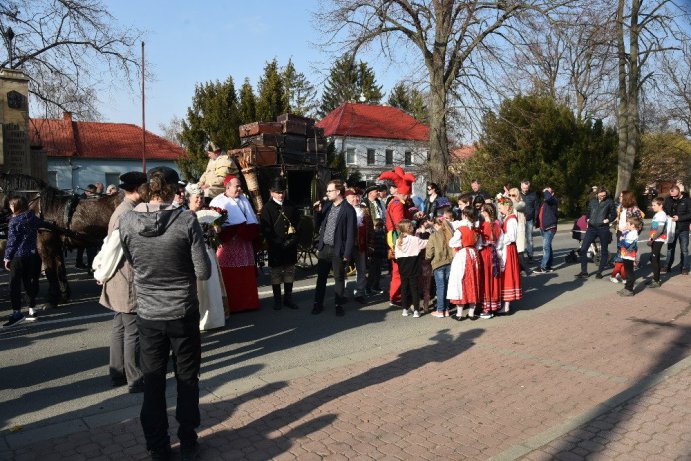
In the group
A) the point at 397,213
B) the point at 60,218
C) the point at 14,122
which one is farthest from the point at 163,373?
the point at 14,122

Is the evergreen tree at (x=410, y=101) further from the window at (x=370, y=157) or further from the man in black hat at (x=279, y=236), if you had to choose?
the man in black hat at (x=279, y=236)

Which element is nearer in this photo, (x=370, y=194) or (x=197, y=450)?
(x=197, y=450)

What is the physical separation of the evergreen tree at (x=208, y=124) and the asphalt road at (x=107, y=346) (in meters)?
15.0

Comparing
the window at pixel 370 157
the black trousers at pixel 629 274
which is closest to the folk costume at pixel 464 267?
the black trousers at pixel 629 274

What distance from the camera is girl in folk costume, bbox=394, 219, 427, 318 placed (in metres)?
Answer: 7.98

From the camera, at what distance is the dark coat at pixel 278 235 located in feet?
27.3

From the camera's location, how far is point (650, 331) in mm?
7254

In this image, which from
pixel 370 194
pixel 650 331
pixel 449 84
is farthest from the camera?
pixel 449 84

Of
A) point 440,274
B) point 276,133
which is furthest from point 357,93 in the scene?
point 440,274

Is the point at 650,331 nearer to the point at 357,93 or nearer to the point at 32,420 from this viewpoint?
the point at 32,420

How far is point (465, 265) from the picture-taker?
7.72 metres

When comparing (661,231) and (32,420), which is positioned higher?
(661,231)

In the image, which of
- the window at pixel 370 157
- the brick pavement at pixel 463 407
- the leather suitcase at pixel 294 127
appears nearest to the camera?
the brick pavement at pixel 463 407

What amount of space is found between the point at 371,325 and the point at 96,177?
3800cm
